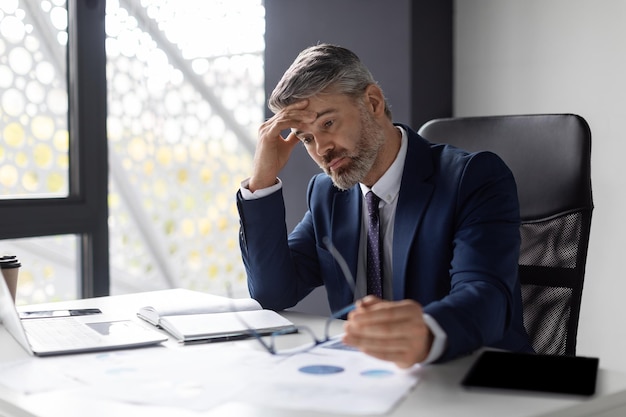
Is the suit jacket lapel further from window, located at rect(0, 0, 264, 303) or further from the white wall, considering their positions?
window, located at rect(0, 0, 264, 303)

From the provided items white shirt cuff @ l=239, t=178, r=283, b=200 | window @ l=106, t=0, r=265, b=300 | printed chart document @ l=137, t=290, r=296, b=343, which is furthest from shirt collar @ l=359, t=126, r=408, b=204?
window @ l=106, t=0, r=265, b=300

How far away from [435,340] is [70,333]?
73 centimetres

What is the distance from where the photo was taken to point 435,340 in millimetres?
1284

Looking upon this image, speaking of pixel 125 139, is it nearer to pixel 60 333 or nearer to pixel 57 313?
pixel 57 313

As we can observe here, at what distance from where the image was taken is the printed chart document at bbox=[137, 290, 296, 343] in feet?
5.06

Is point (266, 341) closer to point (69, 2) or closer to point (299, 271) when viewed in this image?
point (299, 271)

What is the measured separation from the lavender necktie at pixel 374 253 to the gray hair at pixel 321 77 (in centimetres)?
27

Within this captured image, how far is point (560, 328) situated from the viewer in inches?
72.8

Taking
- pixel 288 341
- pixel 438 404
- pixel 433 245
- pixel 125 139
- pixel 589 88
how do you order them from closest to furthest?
pixel 438 404
pixel 288 341
pixel 433 245
pixel 589 88
pixel 125 139

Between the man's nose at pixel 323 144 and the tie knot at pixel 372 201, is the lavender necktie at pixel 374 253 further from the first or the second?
the man's nose at pixel 323 144

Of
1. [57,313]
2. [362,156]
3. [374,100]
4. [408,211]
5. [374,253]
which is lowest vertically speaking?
[57,313]

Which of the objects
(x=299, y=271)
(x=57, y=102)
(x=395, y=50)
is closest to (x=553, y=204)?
(x=299, y=271)

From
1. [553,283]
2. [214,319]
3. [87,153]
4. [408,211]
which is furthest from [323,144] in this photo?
[87,153]

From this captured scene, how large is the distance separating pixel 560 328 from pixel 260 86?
2775mm
